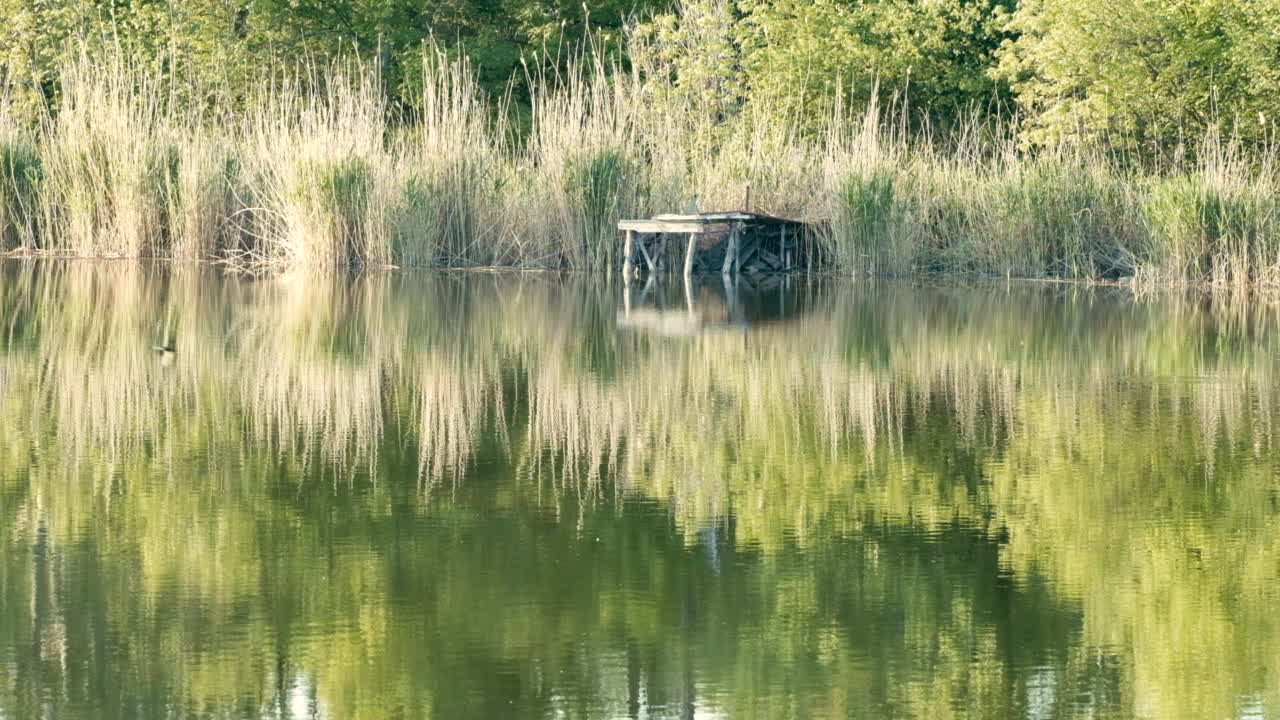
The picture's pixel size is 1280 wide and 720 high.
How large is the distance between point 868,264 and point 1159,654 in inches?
607

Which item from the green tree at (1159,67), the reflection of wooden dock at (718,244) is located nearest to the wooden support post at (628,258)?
the reflection of wooden dock at (718,244)

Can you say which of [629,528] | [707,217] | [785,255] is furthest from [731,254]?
[629,528]

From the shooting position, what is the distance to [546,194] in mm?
20141

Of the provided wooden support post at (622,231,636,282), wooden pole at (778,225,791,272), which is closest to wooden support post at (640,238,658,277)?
wooden support post at (622,231,636,282)

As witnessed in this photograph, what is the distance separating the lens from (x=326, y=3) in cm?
3519

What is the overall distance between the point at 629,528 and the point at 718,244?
588 inches

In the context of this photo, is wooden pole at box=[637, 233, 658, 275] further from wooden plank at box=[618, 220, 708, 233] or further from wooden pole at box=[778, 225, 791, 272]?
wooden pole at box=[778, 225, 791, 272]

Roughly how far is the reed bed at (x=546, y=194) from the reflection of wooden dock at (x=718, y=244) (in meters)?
0.29

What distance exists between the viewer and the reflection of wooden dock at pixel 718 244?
19.3 m

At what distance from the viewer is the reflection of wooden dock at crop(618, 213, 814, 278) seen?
63.3 feet

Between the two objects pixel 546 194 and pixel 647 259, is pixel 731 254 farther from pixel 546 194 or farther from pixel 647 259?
pixel 546 194

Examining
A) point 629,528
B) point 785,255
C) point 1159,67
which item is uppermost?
point 1159,67

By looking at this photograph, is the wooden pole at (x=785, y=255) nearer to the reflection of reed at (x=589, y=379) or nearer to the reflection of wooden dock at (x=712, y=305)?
the reflection of wooden dock at (x=712, y=305)

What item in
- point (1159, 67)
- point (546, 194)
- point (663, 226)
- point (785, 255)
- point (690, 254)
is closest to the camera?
point (663, 226)
